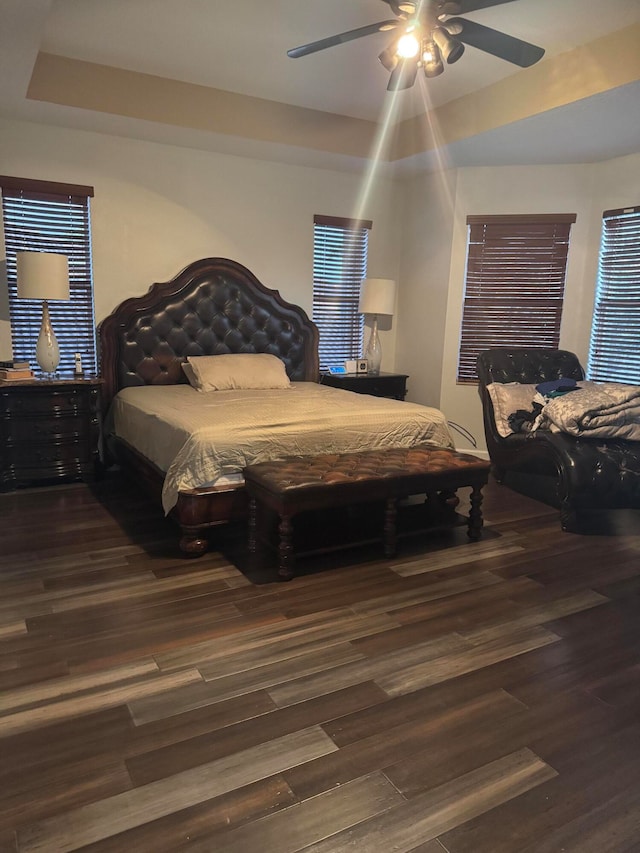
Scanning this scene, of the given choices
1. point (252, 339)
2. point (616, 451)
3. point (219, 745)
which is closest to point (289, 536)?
point (219, 745)

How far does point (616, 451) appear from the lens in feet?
12.5

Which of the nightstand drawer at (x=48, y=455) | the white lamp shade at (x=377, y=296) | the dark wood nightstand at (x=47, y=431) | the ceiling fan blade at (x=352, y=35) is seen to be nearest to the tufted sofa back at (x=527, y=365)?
the white lamp shade at (x=377, y=296)

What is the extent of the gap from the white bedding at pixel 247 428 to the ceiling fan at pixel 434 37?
6.15 feet

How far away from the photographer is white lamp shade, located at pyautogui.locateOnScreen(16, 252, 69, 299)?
13.4 feet

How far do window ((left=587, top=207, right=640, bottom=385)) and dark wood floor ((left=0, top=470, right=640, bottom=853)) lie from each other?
2.22 m

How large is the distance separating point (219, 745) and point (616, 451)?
3.09m

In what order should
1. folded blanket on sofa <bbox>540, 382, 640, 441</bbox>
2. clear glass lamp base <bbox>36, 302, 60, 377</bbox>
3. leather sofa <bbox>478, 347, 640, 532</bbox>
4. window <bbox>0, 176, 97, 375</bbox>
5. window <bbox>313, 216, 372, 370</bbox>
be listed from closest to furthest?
leather sofa <bbox>478, 347, 640, 532</bbox>
folded blanket on sofa <bbox>540, 382, 640, 441</bbox>
clear glass lamp base <bbox>36, 302, 60, 377</bbox>
window <bbox>0, 176, 97, 375</bbox>
window <bbox>313, 216, 372, 370</bbox>

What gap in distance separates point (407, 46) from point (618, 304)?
3055 millimetres

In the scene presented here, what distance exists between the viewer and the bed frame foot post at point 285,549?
2.86 metres

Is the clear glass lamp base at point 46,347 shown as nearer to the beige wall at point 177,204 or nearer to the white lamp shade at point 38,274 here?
the white lamp shade at point 38,274

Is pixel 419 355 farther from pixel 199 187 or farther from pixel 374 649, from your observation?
pixel 374 649

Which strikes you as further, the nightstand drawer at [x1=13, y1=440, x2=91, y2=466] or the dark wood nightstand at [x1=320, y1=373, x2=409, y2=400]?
the dark wood nightstand at [x1=320, y1=373, x2=409, y2=400]

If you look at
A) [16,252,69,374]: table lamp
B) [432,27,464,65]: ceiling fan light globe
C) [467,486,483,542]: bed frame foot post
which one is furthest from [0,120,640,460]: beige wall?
[432,27,464,65]: ceiling fan light globe

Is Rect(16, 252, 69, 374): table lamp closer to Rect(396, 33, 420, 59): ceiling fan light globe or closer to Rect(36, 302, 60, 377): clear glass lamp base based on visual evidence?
Rect(36, 302, 60, 377): clear glass lamp base
